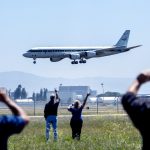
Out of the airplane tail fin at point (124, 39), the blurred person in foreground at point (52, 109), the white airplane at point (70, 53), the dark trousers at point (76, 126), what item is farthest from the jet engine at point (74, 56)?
the dark trousers at point (76, 126)

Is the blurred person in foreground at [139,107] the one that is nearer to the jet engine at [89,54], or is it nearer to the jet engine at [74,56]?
the jet engine at [74,56]

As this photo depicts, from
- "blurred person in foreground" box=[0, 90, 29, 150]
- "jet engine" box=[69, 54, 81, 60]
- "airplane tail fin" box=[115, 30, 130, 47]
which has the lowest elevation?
"blurred person in foreground" box=[0, 90, 29, 150]

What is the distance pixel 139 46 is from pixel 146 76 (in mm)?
98860

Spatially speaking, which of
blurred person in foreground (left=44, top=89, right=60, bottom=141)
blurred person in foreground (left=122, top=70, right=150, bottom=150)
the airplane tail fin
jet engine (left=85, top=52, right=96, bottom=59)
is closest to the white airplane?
jet engine (left=85, top=52, right=96, bottom=59)

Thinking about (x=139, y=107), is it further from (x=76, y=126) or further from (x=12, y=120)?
(x=76, y=126)

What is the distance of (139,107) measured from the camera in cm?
550

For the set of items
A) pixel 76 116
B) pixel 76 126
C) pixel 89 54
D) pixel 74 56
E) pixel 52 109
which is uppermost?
pixel 89 54

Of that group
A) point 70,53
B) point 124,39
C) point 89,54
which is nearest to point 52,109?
point 89,54

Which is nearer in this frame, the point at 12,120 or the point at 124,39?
the point at 12,120

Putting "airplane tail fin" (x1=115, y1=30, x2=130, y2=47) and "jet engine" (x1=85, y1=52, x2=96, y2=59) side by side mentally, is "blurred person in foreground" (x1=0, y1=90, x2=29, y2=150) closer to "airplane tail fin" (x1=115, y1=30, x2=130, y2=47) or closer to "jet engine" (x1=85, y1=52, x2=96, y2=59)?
"jet engine" (x1=85, y1=52, x2=96, y2=59)

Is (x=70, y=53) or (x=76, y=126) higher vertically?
(x=70, y=53)

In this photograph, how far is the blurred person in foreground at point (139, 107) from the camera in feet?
18.0

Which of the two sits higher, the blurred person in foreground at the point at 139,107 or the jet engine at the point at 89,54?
the jet engine at the point at 89,54

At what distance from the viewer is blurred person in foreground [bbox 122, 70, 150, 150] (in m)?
5.50
